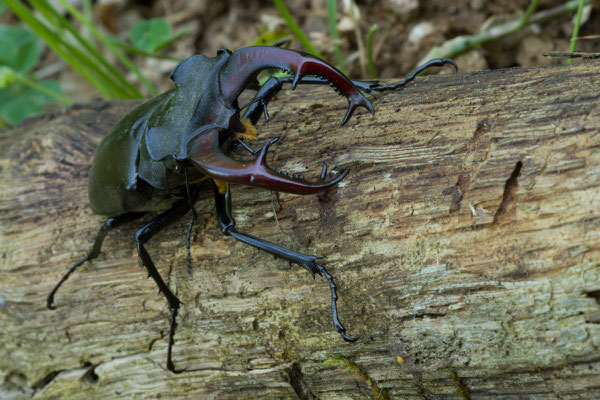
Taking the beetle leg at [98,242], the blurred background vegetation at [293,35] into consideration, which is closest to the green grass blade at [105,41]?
the blurred background vegetation at [293,35]

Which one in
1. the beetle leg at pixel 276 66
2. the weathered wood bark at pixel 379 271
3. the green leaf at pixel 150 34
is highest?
the green leaf at pixel 150 34

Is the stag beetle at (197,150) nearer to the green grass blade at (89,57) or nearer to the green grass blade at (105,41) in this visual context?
the green grass blade at (89,57)

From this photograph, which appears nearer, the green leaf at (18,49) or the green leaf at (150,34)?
the green leaf at (150,34)

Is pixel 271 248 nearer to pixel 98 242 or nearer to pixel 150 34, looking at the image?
pixel 98 242

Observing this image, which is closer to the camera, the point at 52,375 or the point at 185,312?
the point at 185,312

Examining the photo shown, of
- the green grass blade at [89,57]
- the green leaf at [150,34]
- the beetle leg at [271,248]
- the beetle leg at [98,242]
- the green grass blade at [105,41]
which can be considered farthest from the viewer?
the green leaf at [150,34]

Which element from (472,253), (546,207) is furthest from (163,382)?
(546,207)

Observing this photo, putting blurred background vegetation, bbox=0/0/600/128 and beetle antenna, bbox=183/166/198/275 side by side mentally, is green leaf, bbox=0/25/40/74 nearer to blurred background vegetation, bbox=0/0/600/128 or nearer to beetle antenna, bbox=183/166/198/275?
blurred background vegetation, bbox=0/0/600/128

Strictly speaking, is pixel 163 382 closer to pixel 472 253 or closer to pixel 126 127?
pixel 126 127
